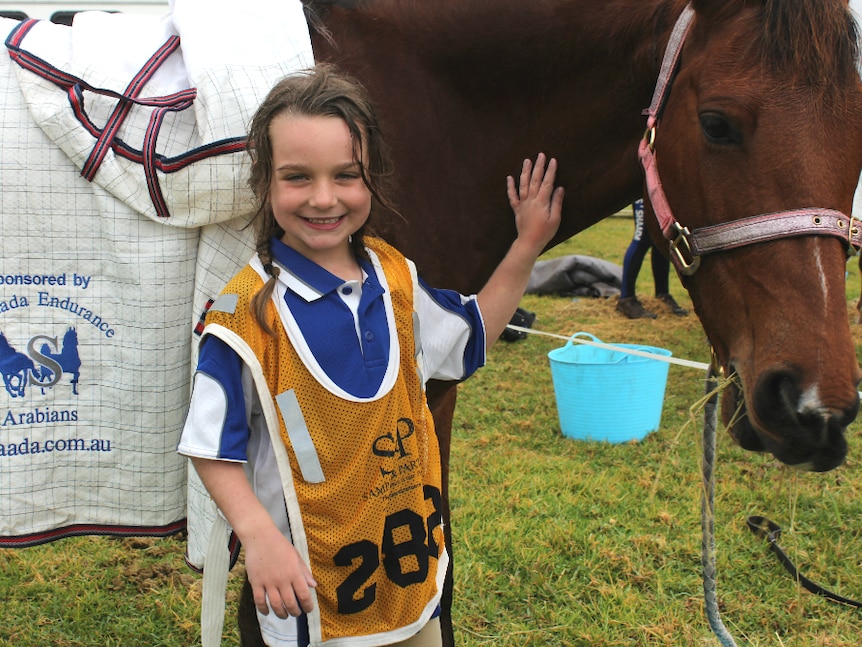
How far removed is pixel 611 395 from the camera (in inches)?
149

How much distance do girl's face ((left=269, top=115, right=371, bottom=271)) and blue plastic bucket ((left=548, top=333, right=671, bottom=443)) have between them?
8.57 ft

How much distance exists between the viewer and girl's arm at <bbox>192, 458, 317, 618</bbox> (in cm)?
113

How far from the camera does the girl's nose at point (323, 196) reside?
3.96 feet

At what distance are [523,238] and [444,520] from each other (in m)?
0.75

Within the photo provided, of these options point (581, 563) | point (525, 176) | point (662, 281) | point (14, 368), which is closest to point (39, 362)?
point (14, 368)

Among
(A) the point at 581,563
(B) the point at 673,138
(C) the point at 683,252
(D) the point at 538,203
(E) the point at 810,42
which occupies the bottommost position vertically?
(A) the point at 581,563

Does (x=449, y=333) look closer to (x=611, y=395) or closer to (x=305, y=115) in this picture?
(x=305, y=115)

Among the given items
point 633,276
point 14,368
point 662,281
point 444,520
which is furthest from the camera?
point 662,281

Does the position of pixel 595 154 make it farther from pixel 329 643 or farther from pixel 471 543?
pixel 471 543

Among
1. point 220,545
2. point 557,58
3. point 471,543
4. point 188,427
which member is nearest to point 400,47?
point 557,58

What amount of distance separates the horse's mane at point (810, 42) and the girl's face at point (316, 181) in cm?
70

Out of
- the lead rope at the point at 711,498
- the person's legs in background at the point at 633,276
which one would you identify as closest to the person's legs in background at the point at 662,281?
the person's legs in background at the point at 633,276

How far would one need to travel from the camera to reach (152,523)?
5.19 ft

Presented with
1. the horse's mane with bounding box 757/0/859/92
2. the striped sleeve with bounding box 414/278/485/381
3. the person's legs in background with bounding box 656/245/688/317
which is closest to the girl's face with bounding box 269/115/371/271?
the striped sleeve with bounding box 414/278/485/381
